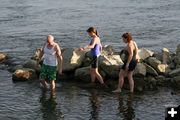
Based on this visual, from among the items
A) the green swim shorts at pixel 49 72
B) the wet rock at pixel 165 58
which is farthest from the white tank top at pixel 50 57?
the wet rock at pixel 165 58

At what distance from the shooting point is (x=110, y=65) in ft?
50.6

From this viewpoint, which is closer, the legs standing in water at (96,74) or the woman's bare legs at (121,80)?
the woman's bare legs at (121,80)

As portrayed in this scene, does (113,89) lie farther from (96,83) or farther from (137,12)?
(137,12)

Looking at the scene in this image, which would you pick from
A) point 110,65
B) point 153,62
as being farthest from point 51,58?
point 153,62

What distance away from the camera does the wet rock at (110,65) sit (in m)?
15.5

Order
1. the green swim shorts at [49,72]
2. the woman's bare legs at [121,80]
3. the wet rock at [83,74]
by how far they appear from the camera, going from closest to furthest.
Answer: the green swim shorts at [49,72] < the woman's bare legs at [121,80] < the wet rock at [83,74]

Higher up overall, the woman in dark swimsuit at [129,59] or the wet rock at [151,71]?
the woman in dark swimsuit at [129,59]

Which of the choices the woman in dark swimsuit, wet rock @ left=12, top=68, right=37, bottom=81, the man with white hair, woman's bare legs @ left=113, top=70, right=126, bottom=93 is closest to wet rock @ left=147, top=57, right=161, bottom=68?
the woman in dark swimsuit

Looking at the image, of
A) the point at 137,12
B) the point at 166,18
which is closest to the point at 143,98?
the point at 166,18

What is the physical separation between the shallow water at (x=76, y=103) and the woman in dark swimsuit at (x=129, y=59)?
0.46 m

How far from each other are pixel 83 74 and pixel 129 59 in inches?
109

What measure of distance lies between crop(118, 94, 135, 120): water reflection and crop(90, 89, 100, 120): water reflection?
71 centimetres

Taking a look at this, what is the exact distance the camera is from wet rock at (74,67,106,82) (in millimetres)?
15633

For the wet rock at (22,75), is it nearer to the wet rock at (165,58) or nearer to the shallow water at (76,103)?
the shallow water at (76,103)
